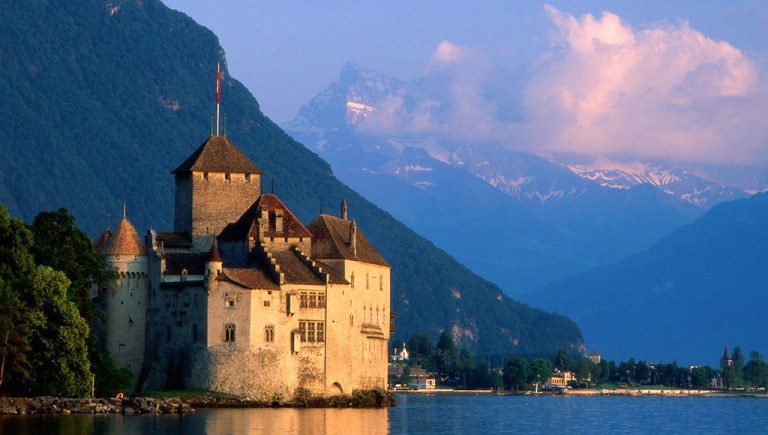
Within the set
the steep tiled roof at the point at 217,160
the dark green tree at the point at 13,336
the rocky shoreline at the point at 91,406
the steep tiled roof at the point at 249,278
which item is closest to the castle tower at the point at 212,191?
the steep tiled roof at the point at 217,160

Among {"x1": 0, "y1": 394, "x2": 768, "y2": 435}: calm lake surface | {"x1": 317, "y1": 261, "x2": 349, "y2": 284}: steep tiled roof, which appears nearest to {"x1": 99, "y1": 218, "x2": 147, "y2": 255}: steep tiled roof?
{"x1": 317, "y1": 261, "x2": 349, "y2": 284}: steep tiled roof

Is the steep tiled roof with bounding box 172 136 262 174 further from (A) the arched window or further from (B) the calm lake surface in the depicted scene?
(B) the calm lake surface

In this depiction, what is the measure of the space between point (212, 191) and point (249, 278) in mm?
13268

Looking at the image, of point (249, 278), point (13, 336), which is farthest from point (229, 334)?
point (13, 336)

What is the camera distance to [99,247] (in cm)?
11731

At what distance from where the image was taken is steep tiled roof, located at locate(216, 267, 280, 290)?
110 meters

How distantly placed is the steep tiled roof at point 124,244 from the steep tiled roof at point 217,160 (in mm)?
8919

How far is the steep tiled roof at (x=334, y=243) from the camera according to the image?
395ft

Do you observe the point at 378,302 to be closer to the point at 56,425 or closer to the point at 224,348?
the point at 224,348

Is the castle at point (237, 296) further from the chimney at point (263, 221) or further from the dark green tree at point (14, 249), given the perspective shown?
the dark green tree at point (14, 249)

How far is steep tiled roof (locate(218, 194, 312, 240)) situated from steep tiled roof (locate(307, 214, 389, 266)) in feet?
6.01

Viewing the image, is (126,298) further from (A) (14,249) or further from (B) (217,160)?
(A) (14,249)

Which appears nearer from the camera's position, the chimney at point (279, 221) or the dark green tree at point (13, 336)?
the dark green tree at point (13, 336)

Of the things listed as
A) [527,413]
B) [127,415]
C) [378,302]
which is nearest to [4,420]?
[127,415]
